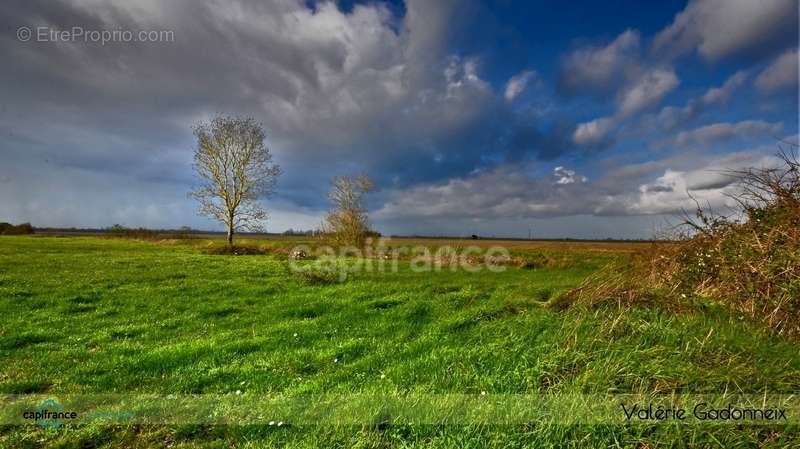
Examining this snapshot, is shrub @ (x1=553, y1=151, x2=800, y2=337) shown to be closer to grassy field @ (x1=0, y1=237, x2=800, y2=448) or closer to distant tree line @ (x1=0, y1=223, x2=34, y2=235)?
grassy field @ (x1=0, y1=237, x2=800, y2=448)

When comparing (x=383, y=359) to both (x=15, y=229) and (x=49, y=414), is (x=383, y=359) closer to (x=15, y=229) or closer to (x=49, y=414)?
(x=49, y=414)

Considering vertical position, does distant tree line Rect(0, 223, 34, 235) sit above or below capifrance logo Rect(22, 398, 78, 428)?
above

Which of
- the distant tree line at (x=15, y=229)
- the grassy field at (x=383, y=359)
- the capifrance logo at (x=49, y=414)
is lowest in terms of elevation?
the capifrance logo at (x=49, y=414)

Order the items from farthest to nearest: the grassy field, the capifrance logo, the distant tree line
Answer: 1. the distant tree line
2. the capifrance logo
3. the grassy field

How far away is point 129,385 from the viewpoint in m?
6.94

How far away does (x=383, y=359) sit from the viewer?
7656mm

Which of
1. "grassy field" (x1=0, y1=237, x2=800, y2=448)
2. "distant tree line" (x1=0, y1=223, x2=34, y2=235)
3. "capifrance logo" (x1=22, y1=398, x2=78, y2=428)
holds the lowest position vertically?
"capifrance logo" (x1=22, y1=398, x2=78, y2=428)

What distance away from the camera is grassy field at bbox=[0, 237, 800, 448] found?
15.3ft

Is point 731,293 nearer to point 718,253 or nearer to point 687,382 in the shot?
point 718,253

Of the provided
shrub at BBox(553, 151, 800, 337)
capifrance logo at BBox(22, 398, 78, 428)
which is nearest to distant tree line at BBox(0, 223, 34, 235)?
capifrance logo at BBox(22, 398, 78, 428)

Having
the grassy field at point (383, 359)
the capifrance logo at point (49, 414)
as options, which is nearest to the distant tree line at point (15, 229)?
the grassy field at point (383, 359)

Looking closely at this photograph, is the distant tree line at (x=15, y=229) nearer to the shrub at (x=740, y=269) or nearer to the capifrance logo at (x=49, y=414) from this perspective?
the capifrance logo at (x=49, y=414)

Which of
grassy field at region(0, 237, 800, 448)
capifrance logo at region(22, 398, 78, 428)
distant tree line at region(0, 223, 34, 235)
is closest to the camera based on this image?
grassy field at region(0, 237, 800, 448)

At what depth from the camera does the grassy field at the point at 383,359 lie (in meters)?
4.67
